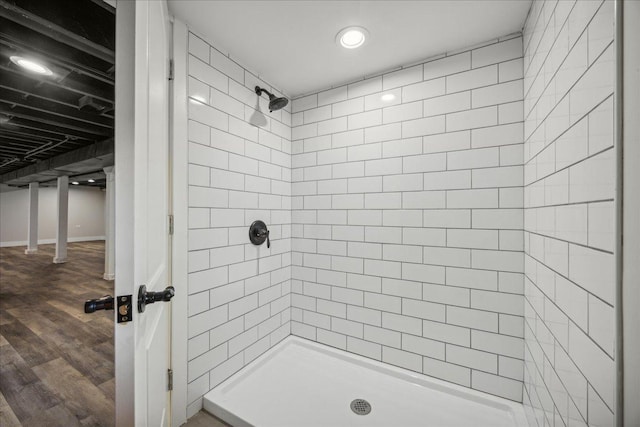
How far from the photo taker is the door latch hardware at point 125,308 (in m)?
0.71

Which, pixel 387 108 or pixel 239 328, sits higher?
pixel 387 108

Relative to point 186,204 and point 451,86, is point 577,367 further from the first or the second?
point 186,204

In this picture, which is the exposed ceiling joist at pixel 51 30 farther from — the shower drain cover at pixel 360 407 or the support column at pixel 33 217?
the support column at pixel 33 217

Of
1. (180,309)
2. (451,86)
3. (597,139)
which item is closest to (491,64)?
(451,86)

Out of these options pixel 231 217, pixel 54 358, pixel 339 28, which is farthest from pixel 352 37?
pixel 54 358

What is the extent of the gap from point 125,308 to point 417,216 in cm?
150

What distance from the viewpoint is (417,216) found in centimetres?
167

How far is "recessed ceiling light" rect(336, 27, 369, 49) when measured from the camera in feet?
4.65

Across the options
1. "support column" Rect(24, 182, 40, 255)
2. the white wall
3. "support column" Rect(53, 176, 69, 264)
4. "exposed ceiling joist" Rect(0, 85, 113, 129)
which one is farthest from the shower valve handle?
the white wall

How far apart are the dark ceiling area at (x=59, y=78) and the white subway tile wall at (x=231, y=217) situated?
64 cm

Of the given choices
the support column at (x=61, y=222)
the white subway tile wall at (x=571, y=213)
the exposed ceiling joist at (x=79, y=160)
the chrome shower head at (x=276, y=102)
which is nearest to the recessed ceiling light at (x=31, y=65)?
the chrome shower head at (x=276, y=102)

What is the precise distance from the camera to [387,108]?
5.82 ft

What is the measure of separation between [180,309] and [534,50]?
2.06 meters

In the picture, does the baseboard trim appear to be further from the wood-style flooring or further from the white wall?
the wood-style flooring
